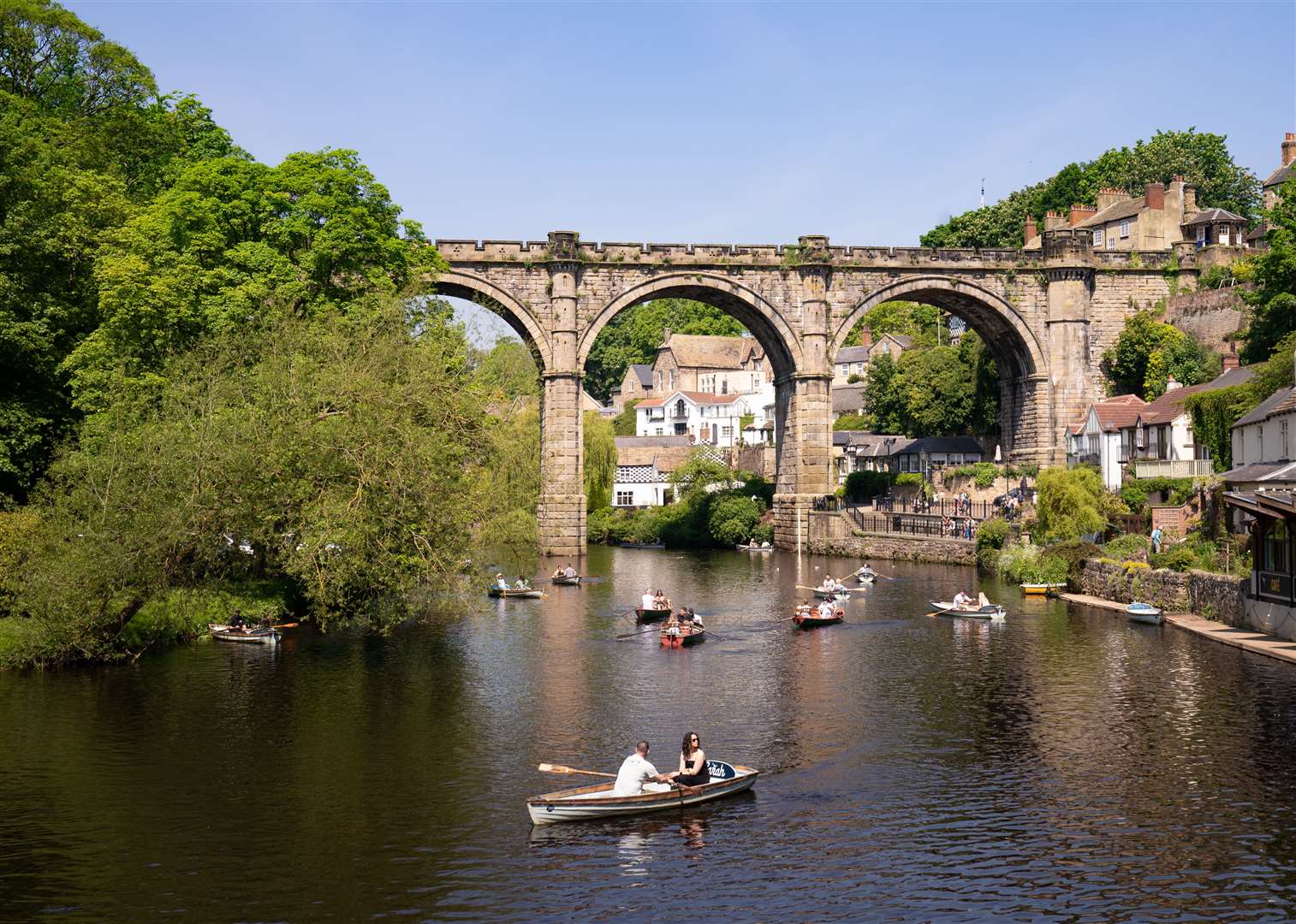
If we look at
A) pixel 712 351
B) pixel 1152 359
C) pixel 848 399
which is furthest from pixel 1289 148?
pixel 712 351

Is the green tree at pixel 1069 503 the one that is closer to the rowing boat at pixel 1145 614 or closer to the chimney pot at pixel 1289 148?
the rowing boat at pixel 1145 614

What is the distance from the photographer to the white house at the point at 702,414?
12281cm

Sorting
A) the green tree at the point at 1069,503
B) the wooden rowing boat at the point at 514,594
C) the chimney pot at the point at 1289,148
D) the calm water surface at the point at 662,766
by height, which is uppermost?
the chimney pot at the point at 1289,148

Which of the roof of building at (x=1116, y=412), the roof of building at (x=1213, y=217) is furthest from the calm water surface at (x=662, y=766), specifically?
the roof of building at (x=1213, y=217)

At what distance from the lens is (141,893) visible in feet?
52.7

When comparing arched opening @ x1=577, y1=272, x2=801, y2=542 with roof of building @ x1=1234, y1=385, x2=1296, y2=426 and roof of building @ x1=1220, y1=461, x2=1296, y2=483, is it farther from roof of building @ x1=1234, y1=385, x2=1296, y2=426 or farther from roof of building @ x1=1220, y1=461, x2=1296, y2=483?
roof of building @ x1=1220, y1=461, x2=1296, y2=483

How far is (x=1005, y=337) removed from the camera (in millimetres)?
70562

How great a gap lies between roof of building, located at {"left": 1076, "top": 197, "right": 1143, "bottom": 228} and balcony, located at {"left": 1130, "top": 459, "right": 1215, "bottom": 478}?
33.3 m

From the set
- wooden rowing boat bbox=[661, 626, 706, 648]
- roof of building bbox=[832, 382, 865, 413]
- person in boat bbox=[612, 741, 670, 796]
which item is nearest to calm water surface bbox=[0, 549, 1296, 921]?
person in boat bbox=[612, 741, 670, 796]

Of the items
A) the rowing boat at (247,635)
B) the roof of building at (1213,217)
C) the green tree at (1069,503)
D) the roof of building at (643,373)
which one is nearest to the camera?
the rowing boat at (247,635)

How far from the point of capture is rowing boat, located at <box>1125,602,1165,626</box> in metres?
37.2

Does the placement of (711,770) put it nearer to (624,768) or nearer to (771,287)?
(624,768)

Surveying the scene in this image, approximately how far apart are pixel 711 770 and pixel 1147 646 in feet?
60.2

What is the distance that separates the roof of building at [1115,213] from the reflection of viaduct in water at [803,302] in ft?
41.9
